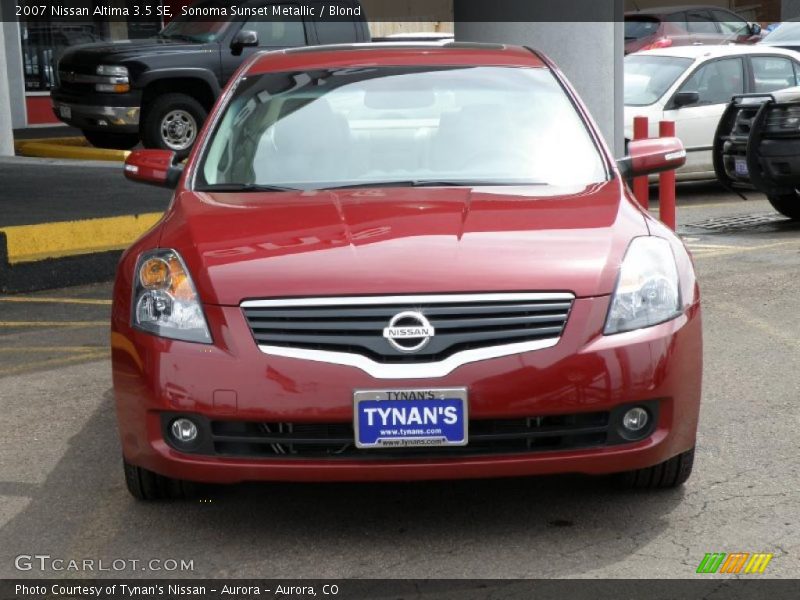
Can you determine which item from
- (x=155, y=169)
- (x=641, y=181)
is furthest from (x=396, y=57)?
(x=641, y=181)

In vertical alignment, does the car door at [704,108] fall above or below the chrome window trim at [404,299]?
below

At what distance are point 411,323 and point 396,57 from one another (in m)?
2.06

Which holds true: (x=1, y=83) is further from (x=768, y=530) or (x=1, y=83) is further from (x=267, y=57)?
(x=768, y=530)

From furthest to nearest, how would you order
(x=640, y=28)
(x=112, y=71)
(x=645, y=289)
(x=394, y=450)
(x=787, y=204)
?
(x=640, y=28) < (x=112, y=71) < (x=787, y=204) < (x=645, y=289) < (x=394, y=450)

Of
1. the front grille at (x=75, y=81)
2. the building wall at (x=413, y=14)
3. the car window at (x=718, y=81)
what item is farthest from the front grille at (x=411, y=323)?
the building wall at (x=413, y=14)

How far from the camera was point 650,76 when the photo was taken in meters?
14.2

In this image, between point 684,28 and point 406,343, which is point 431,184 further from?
point 684,28

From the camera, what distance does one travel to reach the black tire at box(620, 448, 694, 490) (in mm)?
4637

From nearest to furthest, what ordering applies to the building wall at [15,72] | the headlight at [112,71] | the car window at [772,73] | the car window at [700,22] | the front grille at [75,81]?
1. the car window at [772,73]
2. the headlight at [112,71]
3. the front grille at [75,81]
4. the building wall at [15,72]
5. the car window at [700,22]

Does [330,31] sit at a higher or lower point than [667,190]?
higher

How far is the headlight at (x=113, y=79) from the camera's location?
1598 centimetres

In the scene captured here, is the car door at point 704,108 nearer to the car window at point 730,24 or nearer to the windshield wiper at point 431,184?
the windshield wiper at point 431,184

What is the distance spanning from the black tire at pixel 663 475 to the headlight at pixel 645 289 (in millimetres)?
534

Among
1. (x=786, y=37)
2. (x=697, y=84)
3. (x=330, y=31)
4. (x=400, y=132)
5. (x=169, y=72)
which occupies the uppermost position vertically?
(x=400, y=132)
